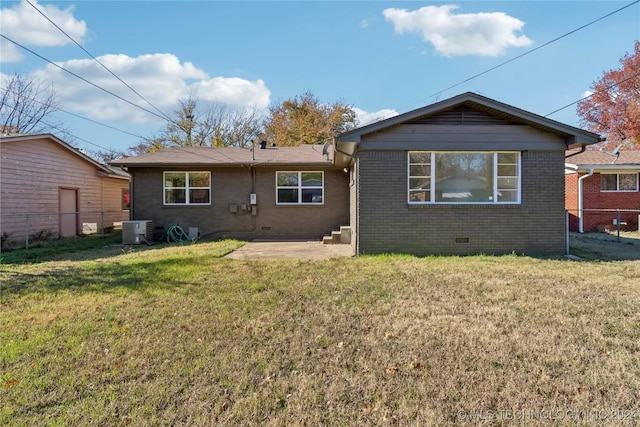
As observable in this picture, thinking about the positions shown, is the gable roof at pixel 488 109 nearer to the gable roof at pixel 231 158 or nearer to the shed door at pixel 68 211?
the gable roof at pixel 231 158

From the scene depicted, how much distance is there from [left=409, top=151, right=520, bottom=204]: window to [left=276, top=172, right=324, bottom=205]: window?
16.2 ft

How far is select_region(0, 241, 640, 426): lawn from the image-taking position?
98.8 inches

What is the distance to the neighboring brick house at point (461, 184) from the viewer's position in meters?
8.62

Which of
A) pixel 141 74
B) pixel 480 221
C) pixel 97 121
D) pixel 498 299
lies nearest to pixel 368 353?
pixel 498 299

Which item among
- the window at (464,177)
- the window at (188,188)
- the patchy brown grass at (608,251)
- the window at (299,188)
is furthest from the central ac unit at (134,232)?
the patchy brown grass at (608,251)

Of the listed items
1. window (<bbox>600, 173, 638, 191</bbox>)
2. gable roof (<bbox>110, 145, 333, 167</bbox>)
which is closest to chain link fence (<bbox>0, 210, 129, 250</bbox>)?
gable roof (<bbox>110, 145, 333, 167</bbox>)

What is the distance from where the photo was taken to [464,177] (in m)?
8.91

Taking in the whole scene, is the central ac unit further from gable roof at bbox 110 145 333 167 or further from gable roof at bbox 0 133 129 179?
gable roof at bbox 0 133 129 179

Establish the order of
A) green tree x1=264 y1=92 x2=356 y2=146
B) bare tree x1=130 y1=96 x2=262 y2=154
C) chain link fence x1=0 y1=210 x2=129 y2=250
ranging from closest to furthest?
chain link fence x1=0 y1=210 x2=129 y2=250 < bare tree x1=130 y1=96 x2=262 y2=154 < green tree x1=264 y1=92 x2=356 y2=146

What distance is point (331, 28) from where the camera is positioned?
1091 centimetres

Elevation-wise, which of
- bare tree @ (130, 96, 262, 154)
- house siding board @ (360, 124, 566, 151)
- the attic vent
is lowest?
house siding board @ (360, 124, 566, 151)

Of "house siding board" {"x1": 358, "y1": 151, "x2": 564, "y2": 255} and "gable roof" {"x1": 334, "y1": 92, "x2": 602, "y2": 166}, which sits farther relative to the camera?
"house siding board" {"x1": 358, "y1": 151, "x2": 564, "y2": 255}

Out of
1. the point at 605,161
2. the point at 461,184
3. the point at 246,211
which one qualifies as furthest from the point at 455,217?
the point at 605,161

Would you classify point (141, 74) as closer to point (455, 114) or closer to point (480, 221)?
point (455, 114)
